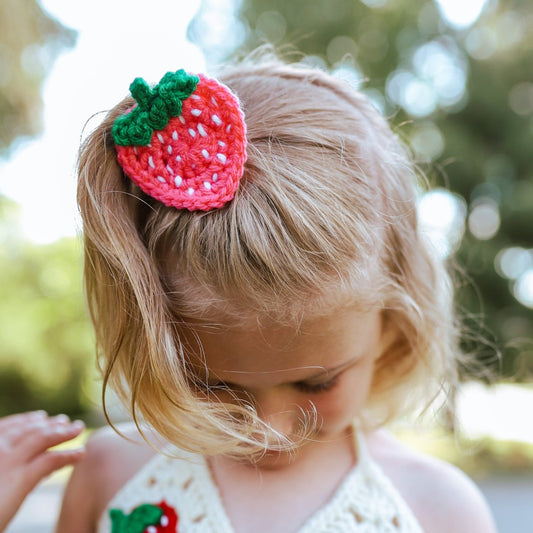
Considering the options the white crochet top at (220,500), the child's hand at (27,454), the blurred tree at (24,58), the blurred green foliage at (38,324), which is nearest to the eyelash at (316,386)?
the white crochet top at (220,500)

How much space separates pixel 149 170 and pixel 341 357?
0.34 meters

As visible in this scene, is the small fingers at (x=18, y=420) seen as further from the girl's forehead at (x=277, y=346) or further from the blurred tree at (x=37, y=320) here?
the blurred tree at (x=37, y=320)

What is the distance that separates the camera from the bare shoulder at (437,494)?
2.87 ft

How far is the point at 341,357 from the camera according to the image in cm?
77

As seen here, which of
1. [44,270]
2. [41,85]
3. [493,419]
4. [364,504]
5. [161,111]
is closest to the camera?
[161,111]

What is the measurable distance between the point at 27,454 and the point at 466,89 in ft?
16.4

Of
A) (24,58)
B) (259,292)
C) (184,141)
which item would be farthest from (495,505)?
(24,58)

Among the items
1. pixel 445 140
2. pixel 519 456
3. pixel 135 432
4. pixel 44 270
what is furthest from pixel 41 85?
pixel 519 456

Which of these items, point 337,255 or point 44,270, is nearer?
point 337,255

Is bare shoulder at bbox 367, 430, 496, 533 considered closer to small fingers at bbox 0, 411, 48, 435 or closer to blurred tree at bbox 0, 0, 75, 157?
small fingers at bbox 0, 411, 48, 435

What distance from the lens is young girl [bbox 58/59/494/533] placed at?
71 cm

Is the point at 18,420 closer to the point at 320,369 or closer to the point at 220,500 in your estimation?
the point at 220,500

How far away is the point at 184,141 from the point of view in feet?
2.34

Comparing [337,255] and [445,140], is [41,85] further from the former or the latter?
[337,255]
